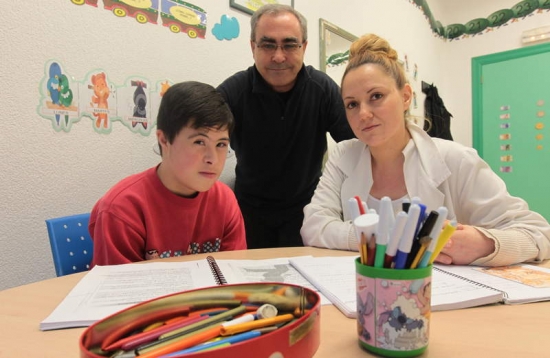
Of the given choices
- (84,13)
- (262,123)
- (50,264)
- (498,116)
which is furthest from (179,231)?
(498,116)

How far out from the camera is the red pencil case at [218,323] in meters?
0.33

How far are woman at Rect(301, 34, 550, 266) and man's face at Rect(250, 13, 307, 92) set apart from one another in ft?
1.28

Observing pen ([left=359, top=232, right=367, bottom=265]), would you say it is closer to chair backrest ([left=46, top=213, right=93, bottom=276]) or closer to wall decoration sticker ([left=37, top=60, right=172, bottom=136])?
chair backrest ([left=46, top=213, right=93, bottom=276])

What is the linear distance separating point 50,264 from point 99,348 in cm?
107

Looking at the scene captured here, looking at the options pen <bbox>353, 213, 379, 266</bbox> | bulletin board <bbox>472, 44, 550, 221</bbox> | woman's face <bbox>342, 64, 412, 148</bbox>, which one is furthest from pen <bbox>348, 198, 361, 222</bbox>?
bulletin board <bbox>472, 44, 550, 221</bbox>

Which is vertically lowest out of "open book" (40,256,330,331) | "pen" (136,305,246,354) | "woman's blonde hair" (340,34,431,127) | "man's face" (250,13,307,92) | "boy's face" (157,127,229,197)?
"open book" (40,256,330,331)

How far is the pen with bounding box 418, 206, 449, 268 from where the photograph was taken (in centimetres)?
39

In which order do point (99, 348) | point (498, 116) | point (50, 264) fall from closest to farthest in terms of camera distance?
point (99, 348) → point (50, 264) → point (498, 116)

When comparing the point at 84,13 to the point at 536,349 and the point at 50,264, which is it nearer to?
the point at 50,264

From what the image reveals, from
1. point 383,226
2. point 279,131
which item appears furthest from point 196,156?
point 383,226

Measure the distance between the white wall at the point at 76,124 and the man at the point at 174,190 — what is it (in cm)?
27

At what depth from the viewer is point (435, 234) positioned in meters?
0.39

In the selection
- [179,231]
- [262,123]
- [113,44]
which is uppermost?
[113,44]

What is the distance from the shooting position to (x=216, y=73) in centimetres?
174
